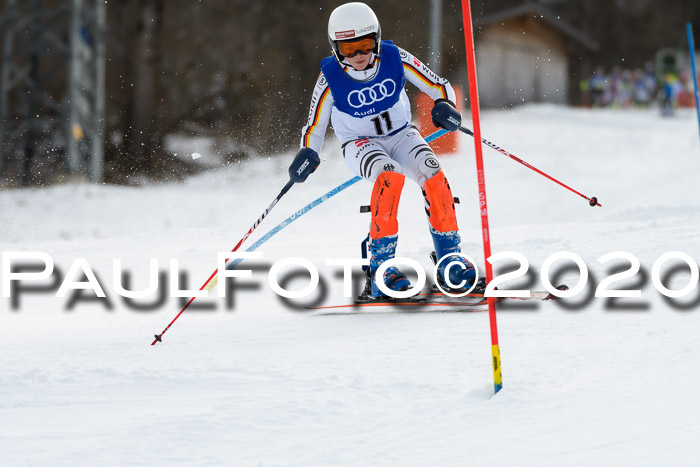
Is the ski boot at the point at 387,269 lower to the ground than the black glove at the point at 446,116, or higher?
lower

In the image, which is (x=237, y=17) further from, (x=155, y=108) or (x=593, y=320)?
(x=593, y=320)

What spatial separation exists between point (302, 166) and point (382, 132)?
520 mm

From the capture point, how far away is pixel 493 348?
10.2 feet

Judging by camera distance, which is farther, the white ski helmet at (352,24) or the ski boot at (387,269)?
the ski boot at (387,269)

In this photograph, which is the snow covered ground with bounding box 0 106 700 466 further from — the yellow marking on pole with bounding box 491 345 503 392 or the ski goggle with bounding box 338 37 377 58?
the ski goggle with bounding box 338 37 377 58

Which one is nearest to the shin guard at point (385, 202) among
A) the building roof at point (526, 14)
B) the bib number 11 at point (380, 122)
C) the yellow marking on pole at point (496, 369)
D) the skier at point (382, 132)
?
the skier at point (382, 132)

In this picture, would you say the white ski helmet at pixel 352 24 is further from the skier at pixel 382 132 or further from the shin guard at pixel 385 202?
the shin guard at pixel 385 202

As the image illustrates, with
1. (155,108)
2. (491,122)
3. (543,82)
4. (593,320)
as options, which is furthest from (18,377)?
(543,82)

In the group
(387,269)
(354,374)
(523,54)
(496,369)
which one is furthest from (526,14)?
(496,369)

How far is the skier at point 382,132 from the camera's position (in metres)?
4.71

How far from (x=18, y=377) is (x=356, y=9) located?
7.89 feet

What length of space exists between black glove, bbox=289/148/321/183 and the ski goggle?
1.87 feet

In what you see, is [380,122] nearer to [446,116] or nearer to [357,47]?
[446,116]

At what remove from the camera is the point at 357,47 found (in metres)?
4.62
